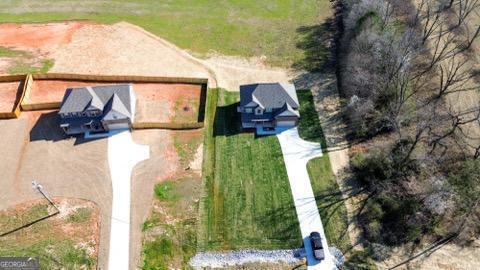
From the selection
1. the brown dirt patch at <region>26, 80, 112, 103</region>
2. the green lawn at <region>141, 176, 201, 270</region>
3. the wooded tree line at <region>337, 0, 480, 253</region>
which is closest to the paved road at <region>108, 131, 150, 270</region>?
the green lawn at <region>141, 176, 201, 270</region>

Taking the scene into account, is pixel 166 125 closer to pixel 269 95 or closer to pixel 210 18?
pixel 269 95

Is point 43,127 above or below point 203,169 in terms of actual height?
above

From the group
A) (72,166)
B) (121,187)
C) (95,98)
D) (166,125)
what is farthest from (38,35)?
(121,187)

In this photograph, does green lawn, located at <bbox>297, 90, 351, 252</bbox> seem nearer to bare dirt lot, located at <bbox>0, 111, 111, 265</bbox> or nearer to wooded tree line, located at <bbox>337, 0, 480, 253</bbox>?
wooded tree line, located at <bbox>337, 0, 480, 253</bbox>

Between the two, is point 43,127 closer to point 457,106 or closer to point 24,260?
point 24,260

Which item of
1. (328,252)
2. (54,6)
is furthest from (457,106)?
(54,6)
